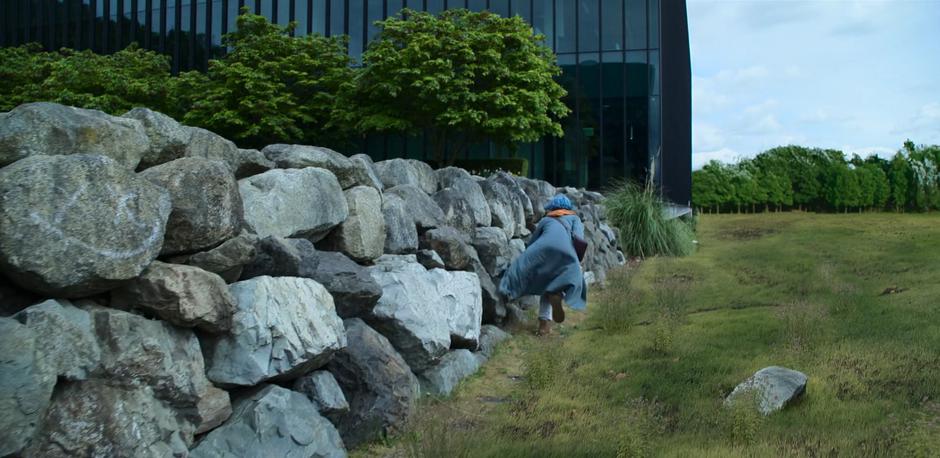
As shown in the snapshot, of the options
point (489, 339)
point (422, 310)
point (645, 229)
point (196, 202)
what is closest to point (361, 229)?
point (422, 310)

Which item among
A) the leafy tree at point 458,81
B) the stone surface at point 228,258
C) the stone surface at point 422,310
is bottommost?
the stone surface at point 422,310

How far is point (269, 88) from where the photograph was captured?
2303 centimetres

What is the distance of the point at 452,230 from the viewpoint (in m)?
7.62

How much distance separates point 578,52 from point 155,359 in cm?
2357

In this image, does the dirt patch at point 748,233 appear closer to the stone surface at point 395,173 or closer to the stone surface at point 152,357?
the stone surface at point 395,173

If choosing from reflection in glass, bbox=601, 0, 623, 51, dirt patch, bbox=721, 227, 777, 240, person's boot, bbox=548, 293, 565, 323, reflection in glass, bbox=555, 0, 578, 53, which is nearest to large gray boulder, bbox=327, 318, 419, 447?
person's boot, bbox=548, 293, 565, 323

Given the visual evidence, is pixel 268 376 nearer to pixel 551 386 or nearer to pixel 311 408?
pixel 311 408

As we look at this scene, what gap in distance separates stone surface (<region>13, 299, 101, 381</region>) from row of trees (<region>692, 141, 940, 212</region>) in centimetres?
3430

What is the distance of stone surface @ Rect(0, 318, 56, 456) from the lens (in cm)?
304

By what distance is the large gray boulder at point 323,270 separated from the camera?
4.84 metres

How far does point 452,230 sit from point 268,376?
3.53 meters

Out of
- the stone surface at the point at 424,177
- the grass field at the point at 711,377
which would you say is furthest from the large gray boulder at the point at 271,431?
the stone surface at the point at 424,177

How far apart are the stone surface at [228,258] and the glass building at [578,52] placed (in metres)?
19.8

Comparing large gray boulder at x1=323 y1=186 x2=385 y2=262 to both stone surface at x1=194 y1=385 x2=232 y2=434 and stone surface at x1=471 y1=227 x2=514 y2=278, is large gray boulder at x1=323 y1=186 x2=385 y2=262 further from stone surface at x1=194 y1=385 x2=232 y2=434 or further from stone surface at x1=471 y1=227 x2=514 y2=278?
stone surface at x1=471 y1=227 x2=514 y2=278
